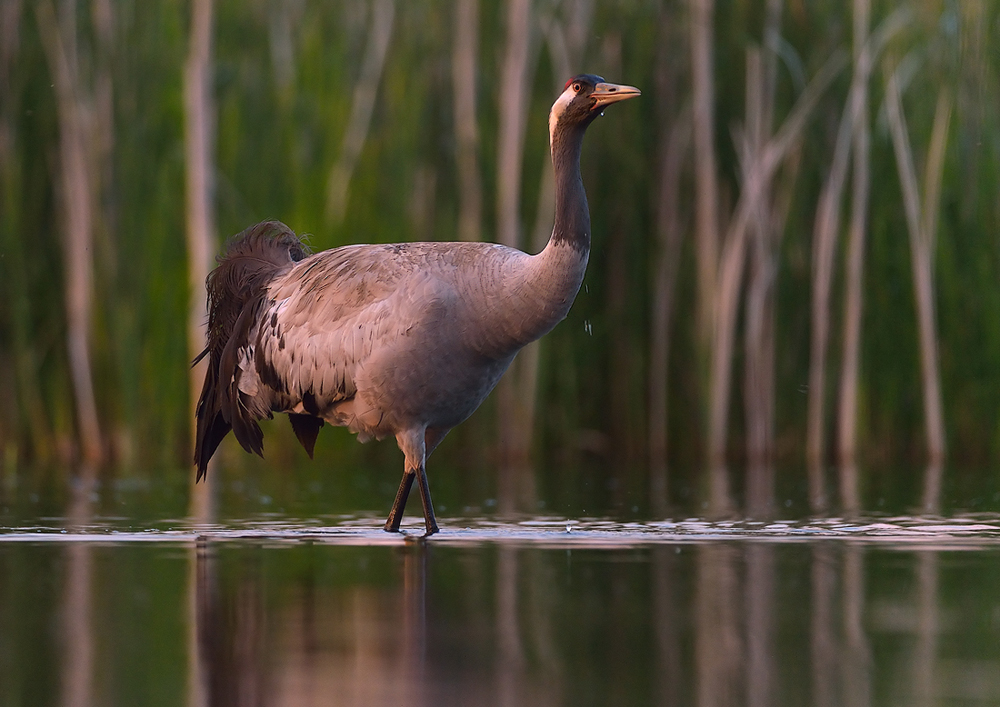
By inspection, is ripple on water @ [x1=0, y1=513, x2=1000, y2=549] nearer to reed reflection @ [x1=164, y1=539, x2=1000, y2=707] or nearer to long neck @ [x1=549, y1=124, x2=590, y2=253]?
reed reflection @ [x1=164, y1=539, x2=1000, y2=707]

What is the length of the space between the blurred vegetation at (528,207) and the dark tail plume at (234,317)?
10.1ft

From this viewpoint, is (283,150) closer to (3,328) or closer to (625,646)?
(3,328)

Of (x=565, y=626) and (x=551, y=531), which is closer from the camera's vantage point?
(x=565, y=626)

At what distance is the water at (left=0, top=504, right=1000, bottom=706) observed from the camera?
165 inches

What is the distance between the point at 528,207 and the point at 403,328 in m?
5.37

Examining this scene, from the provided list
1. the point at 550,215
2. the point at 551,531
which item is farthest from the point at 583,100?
the point at 550,215

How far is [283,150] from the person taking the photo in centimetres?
1305

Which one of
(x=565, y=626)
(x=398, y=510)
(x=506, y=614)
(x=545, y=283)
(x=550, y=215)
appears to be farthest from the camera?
(x=550, y=215)

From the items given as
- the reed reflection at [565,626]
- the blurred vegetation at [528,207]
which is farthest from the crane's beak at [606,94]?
the blurred vegetation at [528,207]

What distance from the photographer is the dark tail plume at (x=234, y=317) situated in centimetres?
Result: 877

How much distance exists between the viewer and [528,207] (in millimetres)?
13125

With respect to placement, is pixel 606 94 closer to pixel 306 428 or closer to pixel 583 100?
pixel 583 100

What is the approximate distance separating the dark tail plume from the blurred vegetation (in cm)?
308

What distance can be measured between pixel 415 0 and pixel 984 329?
5303 mm
